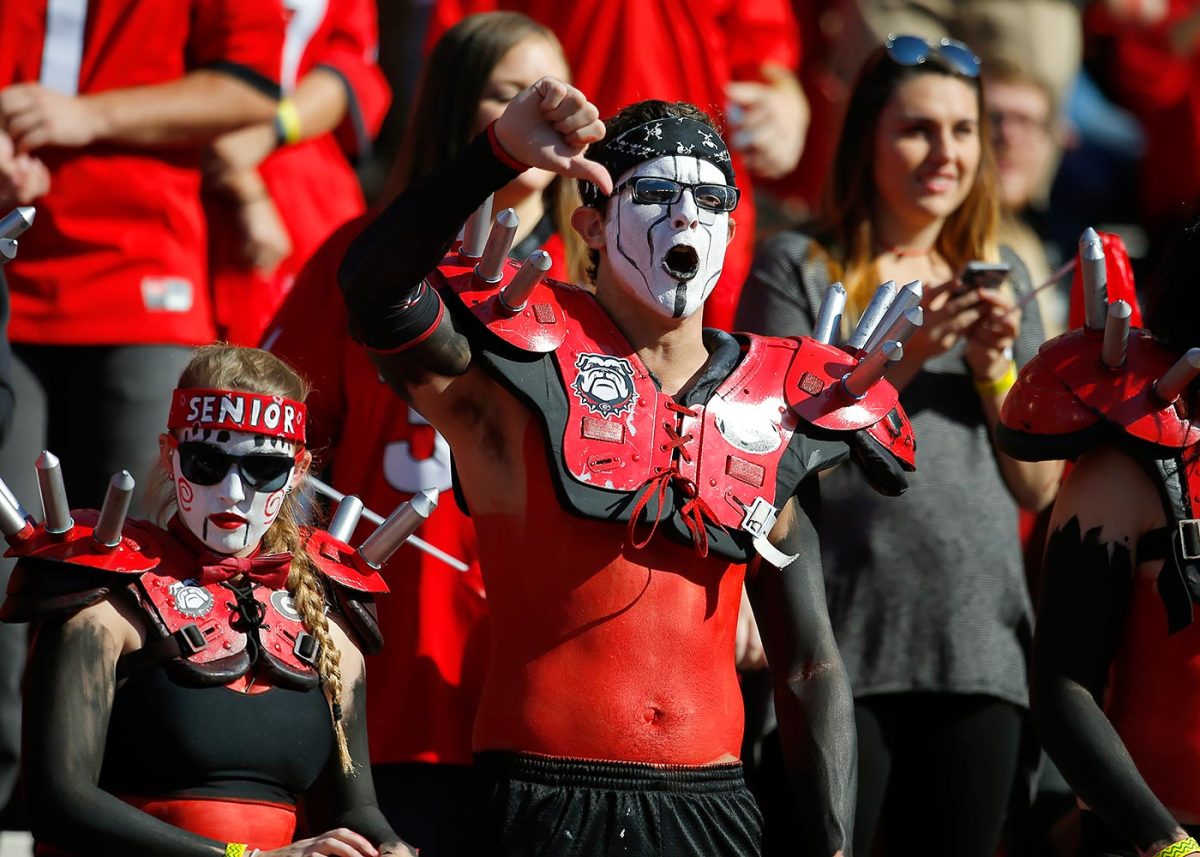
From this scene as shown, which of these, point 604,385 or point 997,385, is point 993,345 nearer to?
point 997,385

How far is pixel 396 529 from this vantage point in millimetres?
3914

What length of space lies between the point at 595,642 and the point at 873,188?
185cm

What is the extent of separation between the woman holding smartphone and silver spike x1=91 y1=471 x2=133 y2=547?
1.65m

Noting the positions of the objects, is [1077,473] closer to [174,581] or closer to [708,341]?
[708,341]

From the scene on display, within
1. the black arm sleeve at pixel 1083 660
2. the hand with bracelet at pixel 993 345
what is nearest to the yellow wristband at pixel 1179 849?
the black arm sleeve at pixel 1083 660

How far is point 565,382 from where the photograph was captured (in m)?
3.63

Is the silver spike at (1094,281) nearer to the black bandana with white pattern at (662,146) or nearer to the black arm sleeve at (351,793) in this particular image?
the black bandana with white pattern at (662,146)

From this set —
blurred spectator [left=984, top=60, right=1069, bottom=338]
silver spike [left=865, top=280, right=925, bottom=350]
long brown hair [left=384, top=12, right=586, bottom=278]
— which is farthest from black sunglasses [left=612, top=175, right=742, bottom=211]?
blurred spectator [left=984, top=60, right=1069, bottom=338]

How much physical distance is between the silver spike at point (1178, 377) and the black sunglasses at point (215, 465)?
1.55 meters

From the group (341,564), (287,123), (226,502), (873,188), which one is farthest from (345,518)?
(287,123)

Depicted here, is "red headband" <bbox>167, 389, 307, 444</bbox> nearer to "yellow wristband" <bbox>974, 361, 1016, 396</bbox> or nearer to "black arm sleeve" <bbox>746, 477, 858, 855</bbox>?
"black arm sleeve" <bbox>746, 477, 858, 855</bbox>

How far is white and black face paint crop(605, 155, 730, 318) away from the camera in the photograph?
3727 mm

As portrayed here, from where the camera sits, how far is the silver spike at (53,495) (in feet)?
11.4

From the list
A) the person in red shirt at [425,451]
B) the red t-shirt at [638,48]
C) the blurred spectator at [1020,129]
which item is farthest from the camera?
the blurred spectator at [1020,129]
